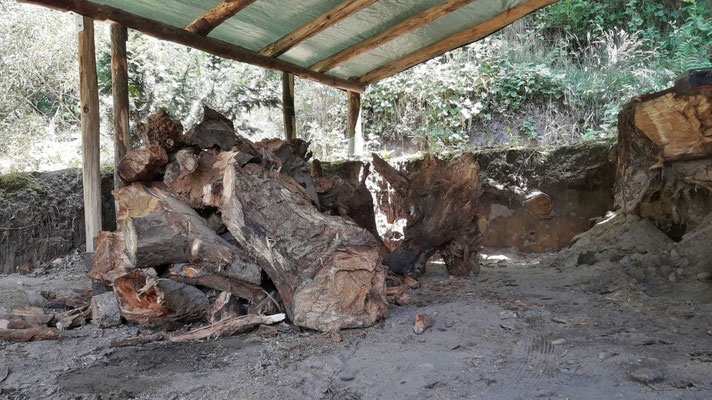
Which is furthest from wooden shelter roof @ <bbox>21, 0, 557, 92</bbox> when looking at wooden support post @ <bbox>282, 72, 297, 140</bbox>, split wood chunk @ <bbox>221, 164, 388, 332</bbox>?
split wood chunk @ <bbox>221, 164, 388, 332</bbox>

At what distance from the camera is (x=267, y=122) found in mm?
Result: 11961

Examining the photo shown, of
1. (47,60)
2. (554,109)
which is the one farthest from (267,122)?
(554,109)

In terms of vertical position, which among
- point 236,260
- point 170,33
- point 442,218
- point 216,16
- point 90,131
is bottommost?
point 236,260

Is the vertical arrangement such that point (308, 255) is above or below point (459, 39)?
below

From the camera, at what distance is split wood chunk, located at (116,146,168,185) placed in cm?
393

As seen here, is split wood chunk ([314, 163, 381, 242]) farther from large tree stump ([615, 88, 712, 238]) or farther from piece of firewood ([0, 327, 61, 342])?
large tree stump ([615, 88, 712, 238])

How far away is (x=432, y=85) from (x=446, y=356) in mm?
8935

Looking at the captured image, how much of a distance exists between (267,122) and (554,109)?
6.81 metres

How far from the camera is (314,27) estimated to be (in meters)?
5.76

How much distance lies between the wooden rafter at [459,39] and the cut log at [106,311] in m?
5.42

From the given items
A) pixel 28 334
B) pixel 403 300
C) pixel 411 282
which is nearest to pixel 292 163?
pixel 411 282

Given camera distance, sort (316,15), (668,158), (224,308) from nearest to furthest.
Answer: (224,308)
(668,158)
(316,15)

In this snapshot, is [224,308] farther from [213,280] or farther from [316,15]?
[316,15]

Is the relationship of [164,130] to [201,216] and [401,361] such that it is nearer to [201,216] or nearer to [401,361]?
[201,216]
